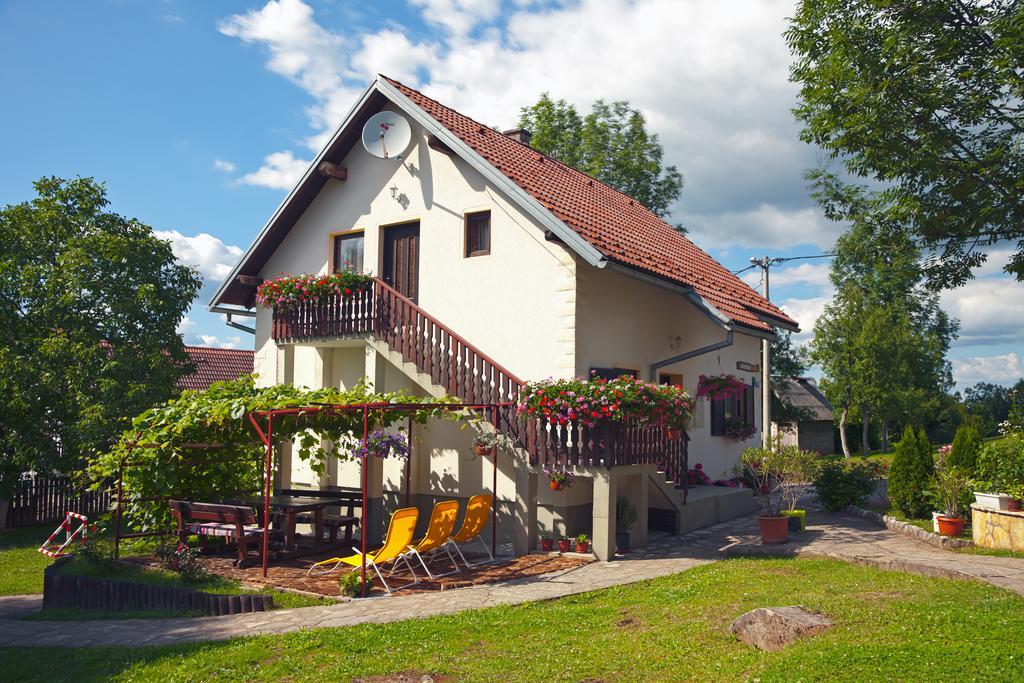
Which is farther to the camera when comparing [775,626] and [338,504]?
[338,504]

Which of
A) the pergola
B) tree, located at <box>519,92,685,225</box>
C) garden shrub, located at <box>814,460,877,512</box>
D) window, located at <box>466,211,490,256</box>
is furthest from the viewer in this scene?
tree, located at <box>519,92,685,225</box>

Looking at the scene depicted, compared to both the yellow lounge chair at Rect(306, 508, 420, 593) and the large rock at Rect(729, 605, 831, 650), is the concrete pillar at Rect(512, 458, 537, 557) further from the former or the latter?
the large rock at Rect(729, 605, 831, 650)

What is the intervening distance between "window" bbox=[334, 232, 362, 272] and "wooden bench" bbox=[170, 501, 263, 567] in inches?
208

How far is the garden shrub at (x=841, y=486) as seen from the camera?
14789 millimetres

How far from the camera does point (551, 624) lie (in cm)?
737

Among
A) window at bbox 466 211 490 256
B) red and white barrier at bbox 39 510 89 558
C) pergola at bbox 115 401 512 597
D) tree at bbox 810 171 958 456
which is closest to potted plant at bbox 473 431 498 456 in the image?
pergola at bbox 115 401 512 597

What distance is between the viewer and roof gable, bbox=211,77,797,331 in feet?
39.3

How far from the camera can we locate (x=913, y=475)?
12758mm

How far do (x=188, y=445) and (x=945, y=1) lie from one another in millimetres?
12615

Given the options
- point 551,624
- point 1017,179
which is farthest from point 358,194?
point 1017,179

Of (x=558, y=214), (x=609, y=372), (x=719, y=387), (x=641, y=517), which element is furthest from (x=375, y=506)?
(x=719, y=387)

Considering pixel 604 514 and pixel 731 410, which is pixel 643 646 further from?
pixel 731 410

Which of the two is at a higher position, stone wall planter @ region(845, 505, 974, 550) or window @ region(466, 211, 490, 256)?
window @ region(466, 211, 490, 256)

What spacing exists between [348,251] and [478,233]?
10.1ft
